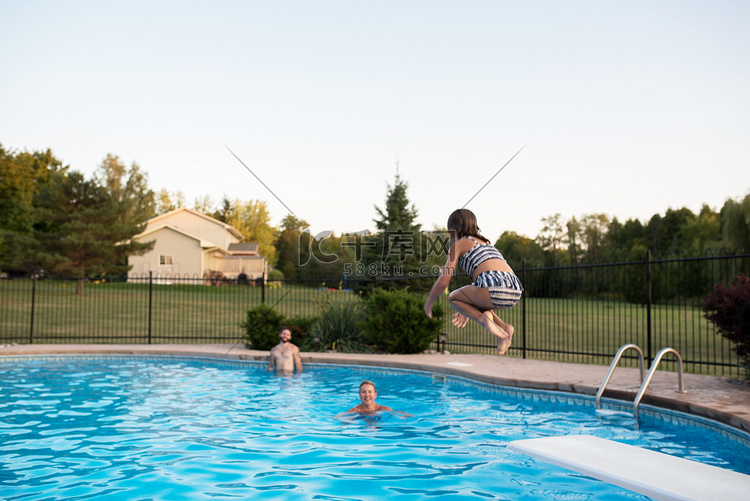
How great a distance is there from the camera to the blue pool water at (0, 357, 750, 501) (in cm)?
533

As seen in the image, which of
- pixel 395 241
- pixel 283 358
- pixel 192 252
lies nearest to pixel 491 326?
pixel 283 358

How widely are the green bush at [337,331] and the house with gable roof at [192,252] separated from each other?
24573mm

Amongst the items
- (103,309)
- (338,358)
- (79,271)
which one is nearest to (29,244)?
(79,271)

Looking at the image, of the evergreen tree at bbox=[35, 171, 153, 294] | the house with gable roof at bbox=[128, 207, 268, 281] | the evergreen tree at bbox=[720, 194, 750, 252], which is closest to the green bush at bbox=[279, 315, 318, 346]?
the evergreen tree at bbox=[35, 171, 153, 294]

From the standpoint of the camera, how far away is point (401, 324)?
13.4 meters

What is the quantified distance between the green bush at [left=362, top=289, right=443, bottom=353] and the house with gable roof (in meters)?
25.5

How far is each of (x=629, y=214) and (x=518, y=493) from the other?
2688 inches

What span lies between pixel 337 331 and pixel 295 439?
Answer: 721 cm

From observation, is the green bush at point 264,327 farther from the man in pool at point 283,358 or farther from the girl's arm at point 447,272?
the girl's arm at point 447,272

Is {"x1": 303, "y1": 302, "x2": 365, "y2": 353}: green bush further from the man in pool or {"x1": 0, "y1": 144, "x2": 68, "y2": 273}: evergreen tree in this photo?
{"x1": 0, "y1": 144, "x2": 68, "y2": 273}: evergreen tree

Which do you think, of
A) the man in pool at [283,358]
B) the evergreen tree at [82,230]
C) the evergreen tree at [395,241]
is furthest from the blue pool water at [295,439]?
the evergreen tree at [82,230]

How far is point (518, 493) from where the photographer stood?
17.6 feet

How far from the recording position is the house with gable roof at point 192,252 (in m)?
43.3

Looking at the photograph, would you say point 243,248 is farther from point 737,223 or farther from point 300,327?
point 300,327
